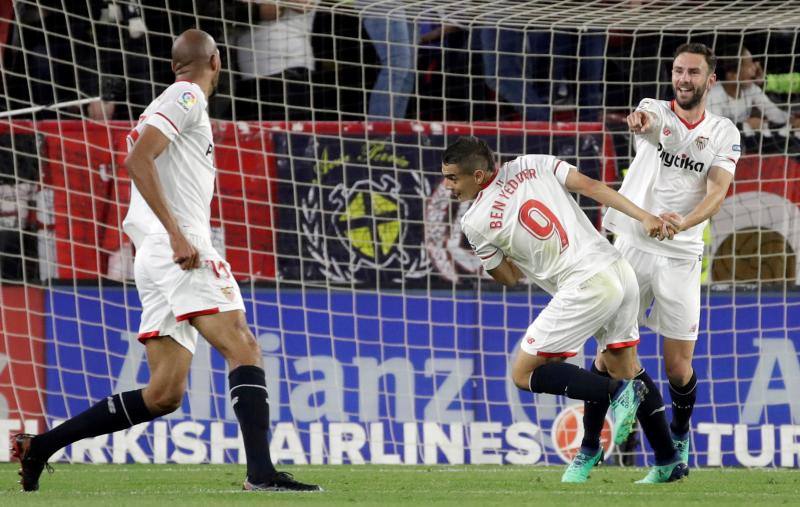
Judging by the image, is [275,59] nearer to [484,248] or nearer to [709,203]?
[484,248]

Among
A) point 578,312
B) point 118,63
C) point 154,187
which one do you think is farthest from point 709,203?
point 118,63

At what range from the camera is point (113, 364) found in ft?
26.0

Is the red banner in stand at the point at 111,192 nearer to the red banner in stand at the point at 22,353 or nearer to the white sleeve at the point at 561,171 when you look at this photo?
the red banner in stand at the point at 22,353

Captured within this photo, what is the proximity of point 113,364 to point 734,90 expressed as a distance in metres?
4.22

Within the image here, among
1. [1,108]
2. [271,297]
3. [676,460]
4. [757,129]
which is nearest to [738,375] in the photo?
[757,129]

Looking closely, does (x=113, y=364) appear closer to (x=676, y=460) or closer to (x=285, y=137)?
(x=285, y=137)

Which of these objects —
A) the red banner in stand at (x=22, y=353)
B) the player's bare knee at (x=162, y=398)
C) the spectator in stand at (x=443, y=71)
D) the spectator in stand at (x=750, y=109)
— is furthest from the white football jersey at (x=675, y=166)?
the red banner in stand at (x=22, y=353)

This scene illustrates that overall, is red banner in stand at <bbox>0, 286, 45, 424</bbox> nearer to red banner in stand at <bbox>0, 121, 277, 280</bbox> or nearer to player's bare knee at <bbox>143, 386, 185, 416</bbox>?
red banner in stand at <bbox>0, 121, 277, 280</bbox>

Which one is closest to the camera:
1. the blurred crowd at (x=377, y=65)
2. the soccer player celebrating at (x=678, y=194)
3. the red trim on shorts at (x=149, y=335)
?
the red trim on shorts at (x=149, y=335)

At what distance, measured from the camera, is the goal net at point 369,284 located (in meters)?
7.88

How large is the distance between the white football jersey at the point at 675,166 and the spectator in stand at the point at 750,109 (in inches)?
99.6

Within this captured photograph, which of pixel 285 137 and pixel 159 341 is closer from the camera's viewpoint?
pixel 159 341

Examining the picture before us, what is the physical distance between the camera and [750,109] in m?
8.77

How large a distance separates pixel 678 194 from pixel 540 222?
0.88 metres
